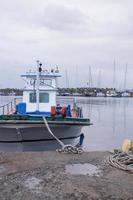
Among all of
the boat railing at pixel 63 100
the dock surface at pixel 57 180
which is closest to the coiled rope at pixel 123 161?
the dock surface at pixel 57 180

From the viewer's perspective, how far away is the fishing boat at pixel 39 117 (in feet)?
46.3

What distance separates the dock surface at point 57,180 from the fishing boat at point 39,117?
16.2 feet

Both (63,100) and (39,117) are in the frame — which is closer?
(39,117)

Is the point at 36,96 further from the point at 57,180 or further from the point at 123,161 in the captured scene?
the point at 57,180

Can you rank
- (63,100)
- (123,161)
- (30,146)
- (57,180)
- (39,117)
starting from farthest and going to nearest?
1. (63,100)
2. (30,146)
3. (39,117)
4. (123,161)
5. (57,180)

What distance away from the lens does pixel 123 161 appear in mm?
8055

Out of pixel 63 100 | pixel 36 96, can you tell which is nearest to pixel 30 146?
pixel 36 96

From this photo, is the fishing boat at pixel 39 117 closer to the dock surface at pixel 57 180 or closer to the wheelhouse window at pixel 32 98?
the wheelhouse window at pixel 32 98

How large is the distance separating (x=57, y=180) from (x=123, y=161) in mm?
1677

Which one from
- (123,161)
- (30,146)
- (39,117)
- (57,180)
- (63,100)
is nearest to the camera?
(57,180)

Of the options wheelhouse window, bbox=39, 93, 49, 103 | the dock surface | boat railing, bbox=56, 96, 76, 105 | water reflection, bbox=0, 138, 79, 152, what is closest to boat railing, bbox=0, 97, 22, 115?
wheelhouse window, bbox=39, 93, 49, 103

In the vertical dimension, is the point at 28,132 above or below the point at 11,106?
below

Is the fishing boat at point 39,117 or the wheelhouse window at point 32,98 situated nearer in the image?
the fishing boat at point 39,117

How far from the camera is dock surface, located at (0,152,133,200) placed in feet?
20.2
